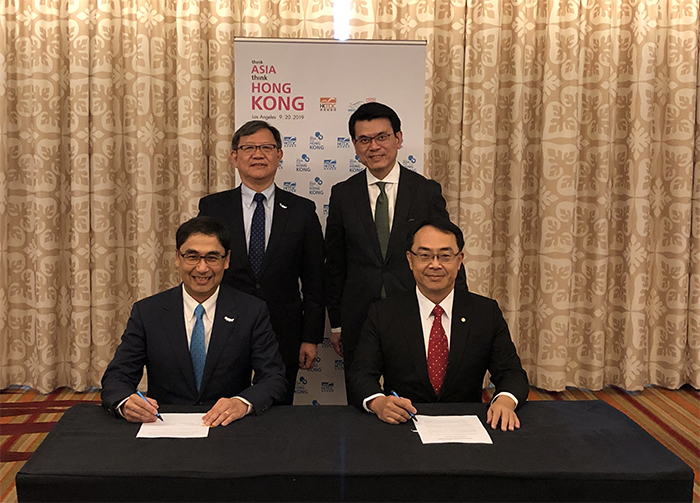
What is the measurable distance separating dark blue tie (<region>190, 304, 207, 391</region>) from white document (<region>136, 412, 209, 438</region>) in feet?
1.13

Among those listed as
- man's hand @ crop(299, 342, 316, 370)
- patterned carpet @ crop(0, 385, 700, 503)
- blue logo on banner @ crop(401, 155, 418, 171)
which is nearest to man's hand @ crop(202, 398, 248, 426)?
man's hand @ crop(299, 342, 316, 370)

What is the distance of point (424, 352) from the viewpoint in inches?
82.3

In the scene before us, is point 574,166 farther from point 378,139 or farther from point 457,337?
point 457,337

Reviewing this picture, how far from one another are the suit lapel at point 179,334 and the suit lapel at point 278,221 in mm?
681

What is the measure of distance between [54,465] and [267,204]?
5.25 ft

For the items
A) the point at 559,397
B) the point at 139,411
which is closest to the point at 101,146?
the point at 139,411

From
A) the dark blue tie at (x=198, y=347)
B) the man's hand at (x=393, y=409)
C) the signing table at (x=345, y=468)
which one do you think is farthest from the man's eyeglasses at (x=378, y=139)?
the signing table at (x=345, y=468)

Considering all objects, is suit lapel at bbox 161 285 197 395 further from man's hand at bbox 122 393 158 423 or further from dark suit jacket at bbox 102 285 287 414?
man's hand at bbox 122 393 158 423

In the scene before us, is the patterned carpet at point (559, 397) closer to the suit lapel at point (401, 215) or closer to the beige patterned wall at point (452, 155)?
the beige patterned wall at point (452, 155)

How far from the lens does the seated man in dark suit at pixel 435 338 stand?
6.80 feet

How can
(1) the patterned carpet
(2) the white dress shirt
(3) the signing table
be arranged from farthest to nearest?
(1) the patterned carpet < (2) the white dress shirt < (3) the signing table

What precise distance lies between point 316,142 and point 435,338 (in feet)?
5.43

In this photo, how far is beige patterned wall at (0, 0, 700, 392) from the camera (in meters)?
3.90

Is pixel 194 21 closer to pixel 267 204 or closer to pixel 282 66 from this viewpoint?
pixel 282 66
